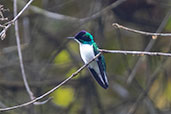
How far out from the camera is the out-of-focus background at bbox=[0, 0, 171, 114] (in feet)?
17.0

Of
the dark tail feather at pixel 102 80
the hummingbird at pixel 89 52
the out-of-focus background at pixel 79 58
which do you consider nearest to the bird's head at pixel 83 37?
the hummingbird at pixel 89 52

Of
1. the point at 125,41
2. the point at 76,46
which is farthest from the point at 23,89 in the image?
the point at 125,41

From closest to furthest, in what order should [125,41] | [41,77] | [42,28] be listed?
[41,77], [42,28], [125,41]

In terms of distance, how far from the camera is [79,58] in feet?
19.2

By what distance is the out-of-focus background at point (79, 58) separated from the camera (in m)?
5.20

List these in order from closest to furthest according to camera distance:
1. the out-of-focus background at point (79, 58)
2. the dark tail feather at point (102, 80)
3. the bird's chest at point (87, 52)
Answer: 1. the dark tail feather at point (102, 80)
2. the bird's chest at point (87, 52)
3. the out-of-focus background at point (79, 58)

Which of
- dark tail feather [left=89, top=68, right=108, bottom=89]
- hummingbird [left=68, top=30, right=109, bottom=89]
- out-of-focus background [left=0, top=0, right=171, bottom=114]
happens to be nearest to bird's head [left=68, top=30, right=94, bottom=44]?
hummingbird [left=68, top=30, right=109, bottom=89]

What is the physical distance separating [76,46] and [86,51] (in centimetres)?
264

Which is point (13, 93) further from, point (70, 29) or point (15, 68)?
point (70, 29)

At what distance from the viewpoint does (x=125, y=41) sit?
20.8 feet

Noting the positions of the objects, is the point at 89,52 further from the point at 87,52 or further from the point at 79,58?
the point at 79,58

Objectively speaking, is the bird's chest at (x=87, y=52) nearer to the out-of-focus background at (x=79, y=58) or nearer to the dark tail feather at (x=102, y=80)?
the dark tail feather at (x=102, y=80)

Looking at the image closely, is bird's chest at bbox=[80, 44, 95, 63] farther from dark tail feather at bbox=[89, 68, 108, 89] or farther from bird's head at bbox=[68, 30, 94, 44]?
dark tail feather at bbox=[89, 68, 108, 89]

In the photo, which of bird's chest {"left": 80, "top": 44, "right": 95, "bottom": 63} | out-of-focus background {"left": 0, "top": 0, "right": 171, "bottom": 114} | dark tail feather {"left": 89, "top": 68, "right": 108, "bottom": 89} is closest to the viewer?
dark tail feather {"left": 89, "top": 68, "right": 108, "bottom": 89}
